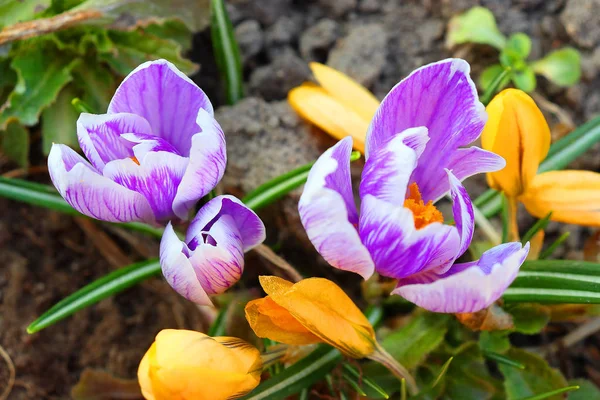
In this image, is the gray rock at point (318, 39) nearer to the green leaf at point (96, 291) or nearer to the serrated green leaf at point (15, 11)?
the serrated green leaf at point (15, 11)

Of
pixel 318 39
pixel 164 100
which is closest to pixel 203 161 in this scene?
pixel 164 100

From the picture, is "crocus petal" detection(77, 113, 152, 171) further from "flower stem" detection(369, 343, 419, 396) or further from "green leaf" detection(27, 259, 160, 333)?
"flower stem" detection(369, 343, 419, 396)

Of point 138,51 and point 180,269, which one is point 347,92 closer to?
point 138,51

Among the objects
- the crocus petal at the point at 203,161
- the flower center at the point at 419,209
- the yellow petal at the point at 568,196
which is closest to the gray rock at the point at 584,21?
the yellow petal at the point at 568,196

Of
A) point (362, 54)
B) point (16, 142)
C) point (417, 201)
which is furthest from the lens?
point (362, 54)

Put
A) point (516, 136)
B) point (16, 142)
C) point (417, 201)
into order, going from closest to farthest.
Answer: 1. point (417, 201)
2. point (516, 136)
3. point (16, 142)

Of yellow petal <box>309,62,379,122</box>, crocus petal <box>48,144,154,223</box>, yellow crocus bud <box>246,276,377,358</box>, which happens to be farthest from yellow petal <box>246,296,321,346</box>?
yellow petal <box>309,62,379,122</box>

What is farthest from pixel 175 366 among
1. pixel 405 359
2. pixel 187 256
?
pixel 405 359
